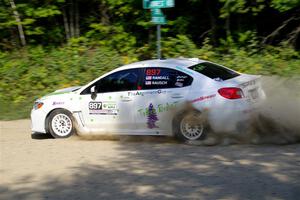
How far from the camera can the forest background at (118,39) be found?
1546 cm

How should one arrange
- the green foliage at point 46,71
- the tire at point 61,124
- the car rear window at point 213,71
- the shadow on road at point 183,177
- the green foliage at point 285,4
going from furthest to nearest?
the green foliage at point 46,71 → the green foliage at point 285,4 → the tire at point 61,124 → the car rear window at point 213,71 → the shadow on road at point 183,177

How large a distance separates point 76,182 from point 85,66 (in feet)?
31.3

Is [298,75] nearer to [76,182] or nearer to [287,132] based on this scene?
[287,132]

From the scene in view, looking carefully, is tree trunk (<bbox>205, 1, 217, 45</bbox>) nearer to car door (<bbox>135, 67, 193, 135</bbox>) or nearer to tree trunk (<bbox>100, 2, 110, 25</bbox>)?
tree trunk (<bbox>100, 2, 110, 25</bbox>)

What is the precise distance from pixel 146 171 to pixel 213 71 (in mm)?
3002

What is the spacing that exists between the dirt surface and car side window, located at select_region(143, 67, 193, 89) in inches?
44.1

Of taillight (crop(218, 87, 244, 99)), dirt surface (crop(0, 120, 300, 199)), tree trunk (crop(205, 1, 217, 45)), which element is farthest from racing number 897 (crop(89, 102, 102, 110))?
tree trunk (crop(205, 1, 217, 45))

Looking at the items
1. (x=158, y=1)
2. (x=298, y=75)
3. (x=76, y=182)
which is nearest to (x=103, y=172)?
(x=76, y=182)

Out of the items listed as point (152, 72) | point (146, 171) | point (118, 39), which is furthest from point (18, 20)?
point (146, 171)

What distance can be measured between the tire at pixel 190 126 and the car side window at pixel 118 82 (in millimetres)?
1155

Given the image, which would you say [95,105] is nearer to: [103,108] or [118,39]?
[103,108]

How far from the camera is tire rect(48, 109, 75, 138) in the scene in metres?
10.4

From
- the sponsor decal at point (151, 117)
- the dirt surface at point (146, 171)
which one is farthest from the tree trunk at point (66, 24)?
the sponsor decal at point (151, 117)

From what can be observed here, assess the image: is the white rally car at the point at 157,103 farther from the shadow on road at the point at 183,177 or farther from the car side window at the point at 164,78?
the shadow on road at the point at 183,177
